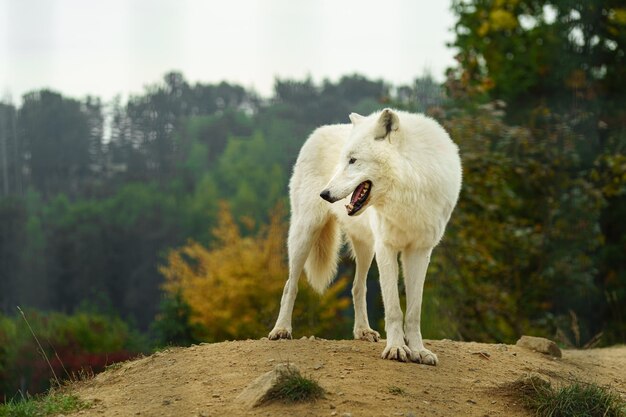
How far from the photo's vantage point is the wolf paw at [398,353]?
A: 17.6ft

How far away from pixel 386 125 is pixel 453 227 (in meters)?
6.56

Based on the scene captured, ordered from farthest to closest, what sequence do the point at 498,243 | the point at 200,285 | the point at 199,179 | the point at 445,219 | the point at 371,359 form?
the point at 199,179 < the point at 200,285 < the point at 498,243 < the point at 445,219 < the point at 371,359

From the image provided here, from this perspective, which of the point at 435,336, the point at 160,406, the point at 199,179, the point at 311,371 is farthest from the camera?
the point at 199,179

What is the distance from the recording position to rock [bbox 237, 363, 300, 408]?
433cm

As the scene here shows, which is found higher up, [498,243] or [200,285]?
[498,243]

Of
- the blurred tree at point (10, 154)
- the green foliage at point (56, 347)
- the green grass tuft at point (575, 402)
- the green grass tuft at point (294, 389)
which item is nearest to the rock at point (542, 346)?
the green grass tuft at point (575, 402)

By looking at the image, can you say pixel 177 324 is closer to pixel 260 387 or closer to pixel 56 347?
pixel 56 347

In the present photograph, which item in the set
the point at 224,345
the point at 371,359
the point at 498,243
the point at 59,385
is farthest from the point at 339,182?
the point at 498,243

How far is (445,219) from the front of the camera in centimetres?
575

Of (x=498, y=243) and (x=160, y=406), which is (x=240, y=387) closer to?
(x=160, y=406)

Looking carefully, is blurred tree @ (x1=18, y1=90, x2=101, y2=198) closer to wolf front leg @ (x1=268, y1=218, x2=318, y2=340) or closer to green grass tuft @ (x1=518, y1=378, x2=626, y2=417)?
wolf front leg @ (x1=268, y1=218, x2=318, y2=340)

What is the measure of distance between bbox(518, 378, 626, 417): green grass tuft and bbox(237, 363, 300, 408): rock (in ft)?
4.90

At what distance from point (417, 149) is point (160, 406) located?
2.38 m

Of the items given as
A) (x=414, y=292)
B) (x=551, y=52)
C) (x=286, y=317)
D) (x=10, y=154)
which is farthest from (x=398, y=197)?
(x=10, y=154)
